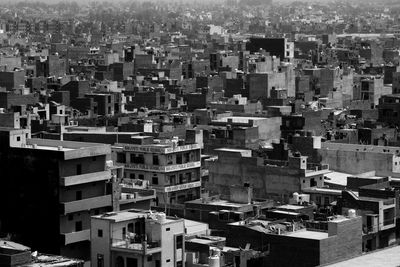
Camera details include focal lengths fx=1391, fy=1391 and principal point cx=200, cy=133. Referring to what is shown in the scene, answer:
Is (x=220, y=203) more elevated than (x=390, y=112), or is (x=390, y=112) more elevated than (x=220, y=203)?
(x=390, y=112)

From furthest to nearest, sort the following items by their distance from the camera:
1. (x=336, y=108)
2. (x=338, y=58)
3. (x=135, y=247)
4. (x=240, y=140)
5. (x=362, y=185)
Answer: (x=338, y=58), (x=336, y=108), (x=240, y=140), (x=362, y=185), (x=135, y=247)

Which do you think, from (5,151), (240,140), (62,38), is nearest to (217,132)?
(240,140)

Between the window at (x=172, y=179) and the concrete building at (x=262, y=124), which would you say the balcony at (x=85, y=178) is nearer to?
the window at (x=172, y=179)

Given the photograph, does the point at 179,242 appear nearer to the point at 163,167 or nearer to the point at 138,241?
the point at 138,241

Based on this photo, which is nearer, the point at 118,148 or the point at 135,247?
the point at 135,247

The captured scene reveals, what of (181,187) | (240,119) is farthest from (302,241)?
(240,119)

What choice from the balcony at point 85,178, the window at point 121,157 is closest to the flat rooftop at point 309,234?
the balcony at point 85,178

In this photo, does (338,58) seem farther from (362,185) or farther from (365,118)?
(362,185)
